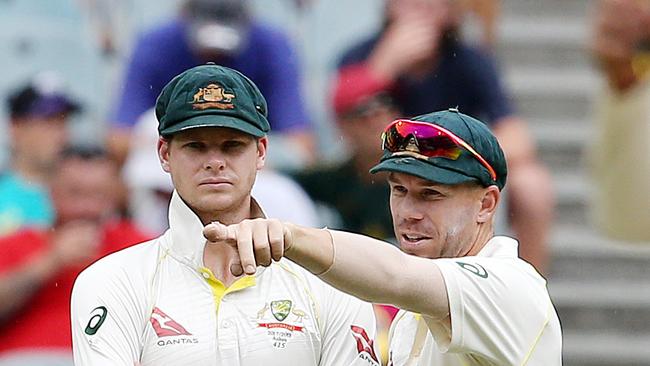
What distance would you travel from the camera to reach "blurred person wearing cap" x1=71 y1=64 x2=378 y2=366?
3764mm

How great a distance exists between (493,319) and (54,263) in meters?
3.80

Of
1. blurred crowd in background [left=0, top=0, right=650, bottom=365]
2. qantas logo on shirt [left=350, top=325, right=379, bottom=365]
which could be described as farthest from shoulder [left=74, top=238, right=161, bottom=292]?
blurred crowd in background [left=0, top=0, right=650, bottom=365]

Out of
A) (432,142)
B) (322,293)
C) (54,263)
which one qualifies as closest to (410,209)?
(432,142)

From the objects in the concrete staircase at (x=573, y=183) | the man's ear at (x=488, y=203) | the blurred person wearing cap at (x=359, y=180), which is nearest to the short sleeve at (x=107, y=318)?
the man's ear at (x=488, y=203)

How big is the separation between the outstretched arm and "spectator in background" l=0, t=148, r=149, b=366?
3569 millimetres

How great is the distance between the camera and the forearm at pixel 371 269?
329cm

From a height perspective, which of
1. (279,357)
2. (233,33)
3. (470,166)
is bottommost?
(279,357)

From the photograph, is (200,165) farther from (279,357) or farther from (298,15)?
(298,15)

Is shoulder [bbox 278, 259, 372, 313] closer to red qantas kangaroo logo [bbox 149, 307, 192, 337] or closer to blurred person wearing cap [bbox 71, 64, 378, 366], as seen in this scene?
blurred person wearing cap [bbox 71, 64, 378, 366]

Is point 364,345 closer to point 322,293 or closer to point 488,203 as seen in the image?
point 322,293

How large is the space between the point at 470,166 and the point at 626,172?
113 inches

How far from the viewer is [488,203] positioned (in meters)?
3.96

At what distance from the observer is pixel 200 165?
3801 mm

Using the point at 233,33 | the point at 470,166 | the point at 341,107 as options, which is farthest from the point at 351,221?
the point at 470,166
